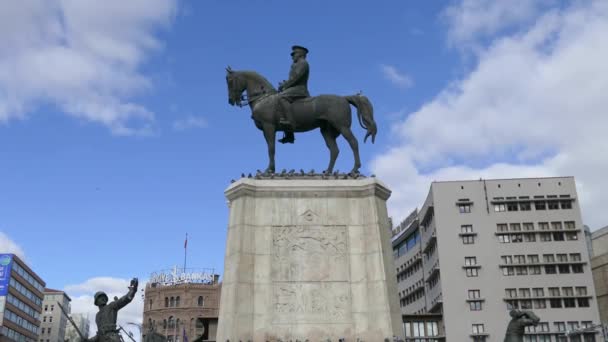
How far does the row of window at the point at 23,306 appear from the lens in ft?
371

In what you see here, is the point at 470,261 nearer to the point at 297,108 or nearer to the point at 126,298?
the point at 297,108

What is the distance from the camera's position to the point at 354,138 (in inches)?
816

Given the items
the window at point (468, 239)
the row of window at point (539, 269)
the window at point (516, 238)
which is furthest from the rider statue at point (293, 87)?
the window at point (516, 238)

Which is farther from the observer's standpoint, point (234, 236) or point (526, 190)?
point (526, 190)

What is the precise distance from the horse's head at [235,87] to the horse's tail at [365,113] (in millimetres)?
3555

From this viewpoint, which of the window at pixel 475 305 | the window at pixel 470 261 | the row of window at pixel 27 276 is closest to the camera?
the window at pixel 475 305

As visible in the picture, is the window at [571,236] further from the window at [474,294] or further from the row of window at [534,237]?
the window at [474,294]

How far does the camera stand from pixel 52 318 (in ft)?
599

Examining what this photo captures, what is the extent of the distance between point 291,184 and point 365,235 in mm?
2693

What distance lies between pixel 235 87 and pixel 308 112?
2.69 metres

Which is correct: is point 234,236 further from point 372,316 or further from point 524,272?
point 524,272

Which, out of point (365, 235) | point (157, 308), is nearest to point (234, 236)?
point (365, 235)

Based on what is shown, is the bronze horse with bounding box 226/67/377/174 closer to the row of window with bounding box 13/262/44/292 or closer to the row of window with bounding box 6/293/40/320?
the row of window with bounding box 6/293/40/320

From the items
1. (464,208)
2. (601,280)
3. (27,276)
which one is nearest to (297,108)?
(464,208)
